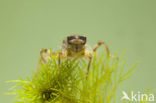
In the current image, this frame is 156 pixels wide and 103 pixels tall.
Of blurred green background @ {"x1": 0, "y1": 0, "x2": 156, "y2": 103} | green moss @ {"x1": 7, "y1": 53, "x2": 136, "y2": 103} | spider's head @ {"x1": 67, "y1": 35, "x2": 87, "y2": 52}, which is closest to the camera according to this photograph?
green moss @ {"x1": 7, "y1": 53, "x2": 136, "y2": 103}

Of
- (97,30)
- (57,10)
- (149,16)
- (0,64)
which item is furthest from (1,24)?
(149,16)

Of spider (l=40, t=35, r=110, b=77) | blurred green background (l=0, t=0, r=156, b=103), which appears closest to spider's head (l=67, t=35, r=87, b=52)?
spider (l=40, t=35, r=110, b=77)

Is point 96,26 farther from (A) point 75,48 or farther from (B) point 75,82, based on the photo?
(B) point 75,82

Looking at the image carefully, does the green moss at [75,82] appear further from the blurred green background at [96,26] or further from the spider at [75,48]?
the blurred green background at [96,26]

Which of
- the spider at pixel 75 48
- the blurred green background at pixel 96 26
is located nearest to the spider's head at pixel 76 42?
the spider at pixel 75 48

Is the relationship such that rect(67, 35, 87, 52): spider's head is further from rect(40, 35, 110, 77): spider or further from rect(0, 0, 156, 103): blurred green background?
rect(0, 0, 156, 103): blurred green background
